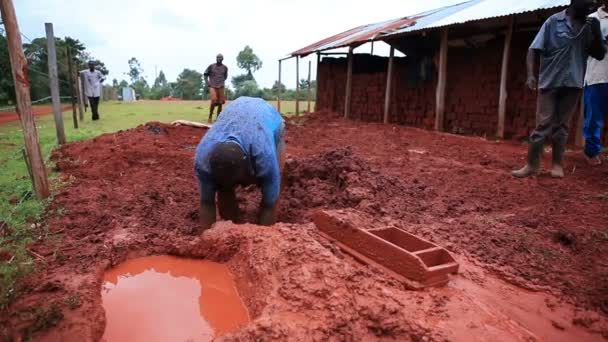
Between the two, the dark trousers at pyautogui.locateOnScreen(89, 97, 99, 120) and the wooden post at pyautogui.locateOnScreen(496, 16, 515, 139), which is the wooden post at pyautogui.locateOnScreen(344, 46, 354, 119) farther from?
the dark trousers at pyautogui.locateOnScreen(89, 97, 99, 120)

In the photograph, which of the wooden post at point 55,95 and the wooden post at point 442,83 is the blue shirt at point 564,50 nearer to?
the wooden post at point 442,83

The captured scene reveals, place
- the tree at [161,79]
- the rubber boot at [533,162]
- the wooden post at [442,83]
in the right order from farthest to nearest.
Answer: the tree at [161,79] → the wooden post at [442,83] → the rubber boot at [533,162]

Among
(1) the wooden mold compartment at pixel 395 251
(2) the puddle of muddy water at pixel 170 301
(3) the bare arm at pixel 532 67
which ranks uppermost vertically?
(3) the bare arm at pixel 532 67

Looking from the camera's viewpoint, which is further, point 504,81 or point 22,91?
point 504,81

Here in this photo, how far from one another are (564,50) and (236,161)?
3.46 meters

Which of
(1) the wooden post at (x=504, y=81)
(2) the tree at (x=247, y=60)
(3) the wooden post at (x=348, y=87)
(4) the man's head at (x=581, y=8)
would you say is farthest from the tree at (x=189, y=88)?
(4) the man's head at (x=581, y=8)

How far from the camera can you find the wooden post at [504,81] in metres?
7.80

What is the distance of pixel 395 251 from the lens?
90.2 inches

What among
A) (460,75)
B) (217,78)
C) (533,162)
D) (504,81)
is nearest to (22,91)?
(533,162)

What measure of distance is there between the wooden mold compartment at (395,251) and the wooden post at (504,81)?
652 centimetres

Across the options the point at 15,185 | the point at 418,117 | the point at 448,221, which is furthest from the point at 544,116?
the point at 418,117

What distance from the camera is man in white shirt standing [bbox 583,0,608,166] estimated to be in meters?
4.90

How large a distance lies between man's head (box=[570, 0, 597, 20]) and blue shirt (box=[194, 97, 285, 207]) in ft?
10.3

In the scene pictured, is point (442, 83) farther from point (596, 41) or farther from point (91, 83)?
point (91, 83)
